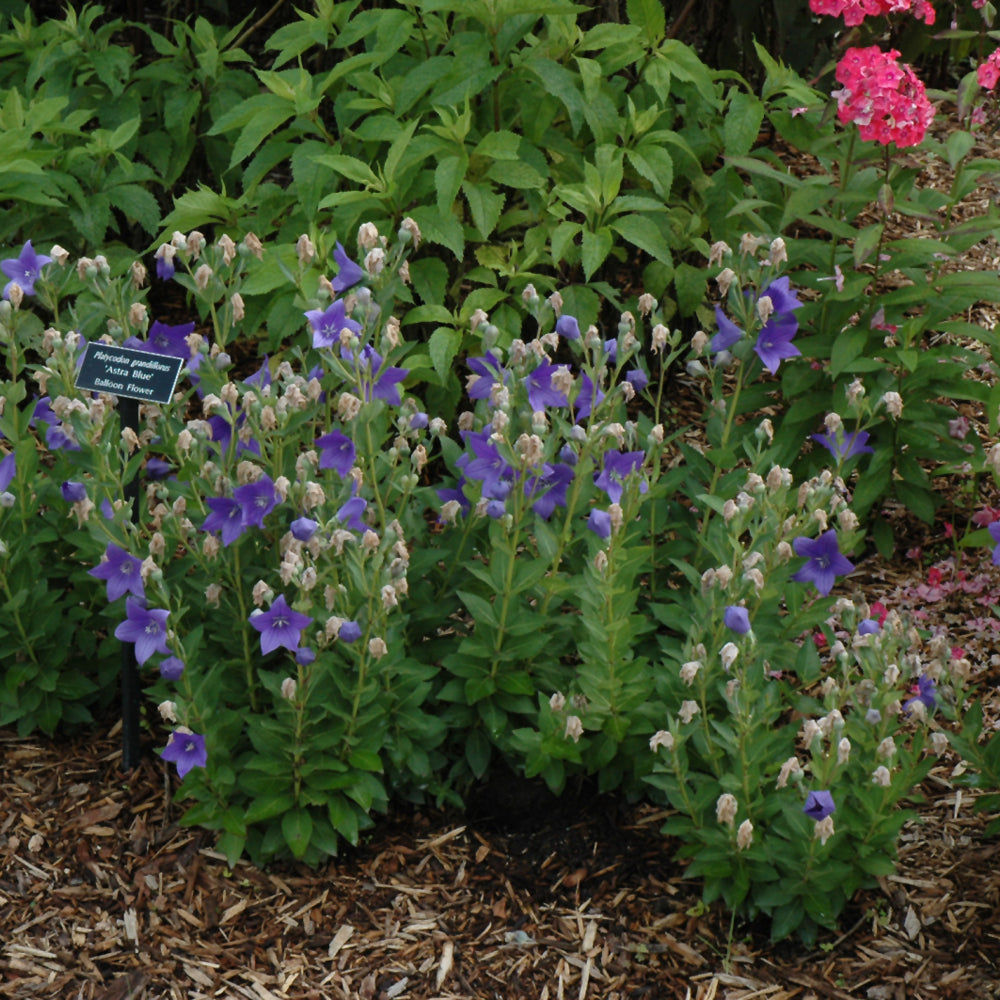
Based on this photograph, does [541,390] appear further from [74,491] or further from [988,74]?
[988,74]

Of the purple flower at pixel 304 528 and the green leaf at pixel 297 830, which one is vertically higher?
the purple flower at pixel 304 528

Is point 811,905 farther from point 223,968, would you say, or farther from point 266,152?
point 266,152

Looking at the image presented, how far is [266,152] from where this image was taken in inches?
156

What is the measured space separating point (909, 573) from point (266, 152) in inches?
94.8

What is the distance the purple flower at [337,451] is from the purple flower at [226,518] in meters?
0.21

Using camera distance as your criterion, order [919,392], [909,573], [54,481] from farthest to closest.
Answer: [909,573]
[919,392]
[54,481]

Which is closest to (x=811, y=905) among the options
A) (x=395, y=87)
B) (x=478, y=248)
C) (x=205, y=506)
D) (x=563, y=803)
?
(x=563, y=803)

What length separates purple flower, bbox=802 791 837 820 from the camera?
240 centimetres

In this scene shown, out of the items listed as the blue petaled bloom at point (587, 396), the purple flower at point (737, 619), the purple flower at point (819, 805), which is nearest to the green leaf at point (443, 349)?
the blue petaled bloom at point (587, 396)

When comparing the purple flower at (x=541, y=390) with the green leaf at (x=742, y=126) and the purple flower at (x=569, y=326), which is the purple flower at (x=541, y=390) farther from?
the green leaf at (x=742, y=126)

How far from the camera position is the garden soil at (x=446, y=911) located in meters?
2.62

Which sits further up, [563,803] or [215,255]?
[215,255]

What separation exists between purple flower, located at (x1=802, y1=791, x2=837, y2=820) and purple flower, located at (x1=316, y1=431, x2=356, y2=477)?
1.19 meters

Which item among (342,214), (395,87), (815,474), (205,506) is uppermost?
(395,87)
